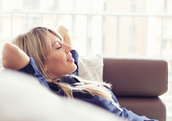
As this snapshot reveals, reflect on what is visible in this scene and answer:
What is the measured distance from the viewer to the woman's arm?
0.66 metres

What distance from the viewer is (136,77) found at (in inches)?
58.7

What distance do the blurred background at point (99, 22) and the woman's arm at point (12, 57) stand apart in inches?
61.1

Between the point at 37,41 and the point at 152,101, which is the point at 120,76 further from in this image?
the point at 37,41

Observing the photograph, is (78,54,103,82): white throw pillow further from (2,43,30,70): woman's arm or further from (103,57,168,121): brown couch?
(2,43,30,70): woman's arm

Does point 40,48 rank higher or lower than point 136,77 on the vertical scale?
higher

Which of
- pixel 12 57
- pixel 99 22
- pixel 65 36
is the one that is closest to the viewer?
pixel 12 57

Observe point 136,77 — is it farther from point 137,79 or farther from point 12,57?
point 12,57

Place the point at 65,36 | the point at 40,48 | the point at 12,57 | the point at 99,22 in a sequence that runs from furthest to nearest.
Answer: the point at 99,22 < the point at 65,36 < the point at 40,48 < the point at 12,57

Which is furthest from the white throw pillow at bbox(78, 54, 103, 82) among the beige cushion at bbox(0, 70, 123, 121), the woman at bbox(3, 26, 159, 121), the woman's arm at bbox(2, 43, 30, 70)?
the beige cushion at bbox(0, 70, 123, 121)

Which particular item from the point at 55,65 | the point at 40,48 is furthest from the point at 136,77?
the point at 40,48

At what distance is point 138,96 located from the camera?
4.99 ft

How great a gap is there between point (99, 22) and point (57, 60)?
168cm

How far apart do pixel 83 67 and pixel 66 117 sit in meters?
1.06

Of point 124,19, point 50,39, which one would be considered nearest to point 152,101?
point 50,39
